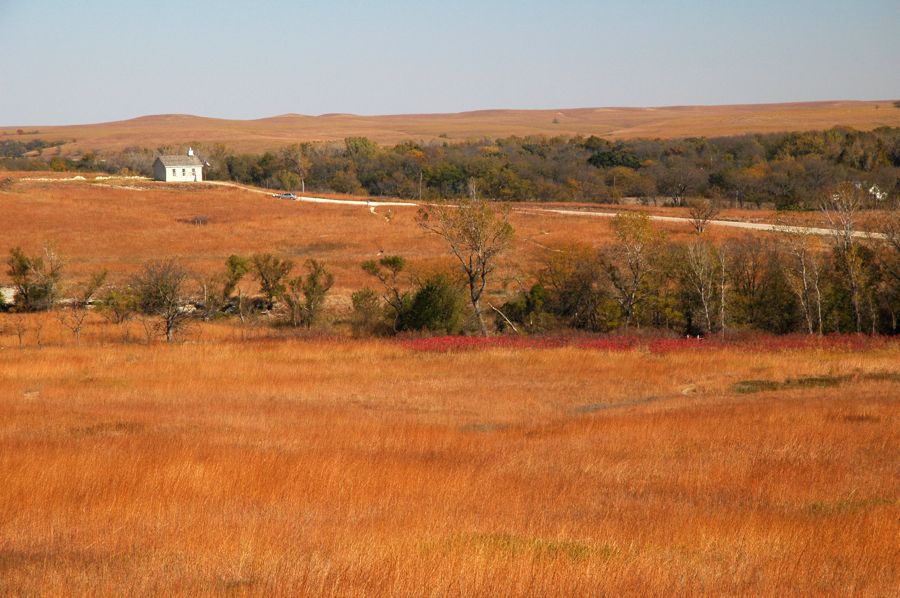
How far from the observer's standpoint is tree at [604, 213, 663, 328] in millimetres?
41250

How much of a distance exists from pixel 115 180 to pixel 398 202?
36400mm

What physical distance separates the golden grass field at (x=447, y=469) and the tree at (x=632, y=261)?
10573mm

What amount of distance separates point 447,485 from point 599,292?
107ft

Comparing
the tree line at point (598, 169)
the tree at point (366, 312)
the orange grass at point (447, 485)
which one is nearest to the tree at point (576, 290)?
the tree at point (366, 312)

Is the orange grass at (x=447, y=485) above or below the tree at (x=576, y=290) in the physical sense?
above

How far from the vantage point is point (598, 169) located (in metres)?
119

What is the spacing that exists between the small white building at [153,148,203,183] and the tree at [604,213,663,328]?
261 feet

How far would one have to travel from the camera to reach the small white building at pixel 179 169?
4437 inches

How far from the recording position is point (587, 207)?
88062 millimetres

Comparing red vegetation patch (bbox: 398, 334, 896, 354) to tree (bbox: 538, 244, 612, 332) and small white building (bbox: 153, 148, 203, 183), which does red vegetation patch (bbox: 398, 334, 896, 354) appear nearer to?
tree (bbox: 538, 244, 612, 332)

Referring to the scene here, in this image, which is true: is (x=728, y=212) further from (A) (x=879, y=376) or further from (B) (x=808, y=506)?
(B) (x=808, y=506)

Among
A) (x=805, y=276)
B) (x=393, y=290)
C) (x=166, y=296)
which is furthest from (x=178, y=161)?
(x=805, y=276)

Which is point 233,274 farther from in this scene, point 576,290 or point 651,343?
point 651,343

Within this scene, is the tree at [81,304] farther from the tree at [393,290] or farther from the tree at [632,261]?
the tree at [632,261]
